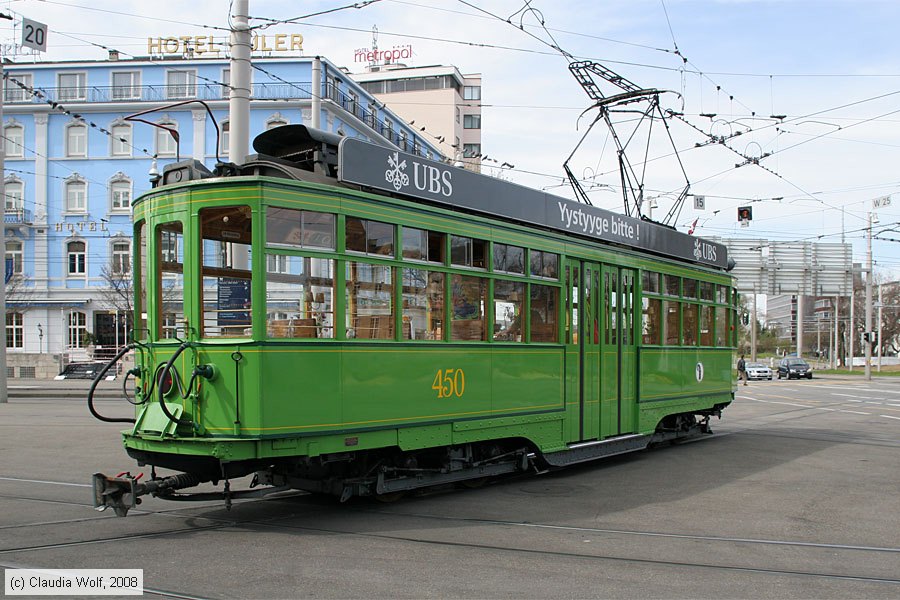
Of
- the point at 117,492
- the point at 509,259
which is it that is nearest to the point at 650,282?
the point at 509,259

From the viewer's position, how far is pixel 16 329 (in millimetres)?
42500

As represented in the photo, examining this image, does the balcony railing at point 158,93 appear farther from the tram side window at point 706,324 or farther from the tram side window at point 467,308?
the tram side window at point 467,308

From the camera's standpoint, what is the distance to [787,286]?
44688mm

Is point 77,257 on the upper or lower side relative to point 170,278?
upper

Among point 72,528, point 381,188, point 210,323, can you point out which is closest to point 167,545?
point 72,528

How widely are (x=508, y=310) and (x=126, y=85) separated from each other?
115 feet

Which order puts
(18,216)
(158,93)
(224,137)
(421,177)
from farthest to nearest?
(18,216), (158,93), (224,137), (421,177)

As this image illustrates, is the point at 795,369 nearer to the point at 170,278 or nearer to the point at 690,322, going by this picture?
the point at 690,322

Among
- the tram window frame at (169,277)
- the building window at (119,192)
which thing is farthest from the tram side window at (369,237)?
the building window at (119,192)

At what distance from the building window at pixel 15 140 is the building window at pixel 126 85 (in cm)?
549

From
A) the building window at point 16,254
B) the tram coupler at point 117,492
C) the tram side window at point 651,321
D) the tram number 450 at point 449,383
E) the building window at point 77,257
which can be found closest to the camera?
the tram coupler at point 117,492

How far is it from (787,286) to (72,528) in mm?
43202

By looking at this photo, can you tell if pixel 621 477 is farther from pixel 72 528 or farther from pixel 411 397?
pixel 72 528

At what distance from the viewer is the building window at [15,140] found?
133 ft
